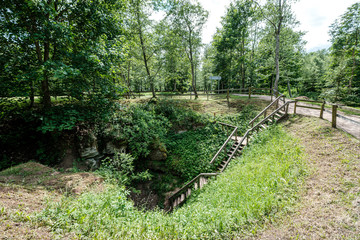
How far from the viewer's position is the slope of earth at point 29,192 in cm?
234

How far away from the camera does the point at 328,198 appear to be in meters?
3.78

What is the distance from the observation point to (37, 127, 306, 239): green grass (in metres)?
2.88

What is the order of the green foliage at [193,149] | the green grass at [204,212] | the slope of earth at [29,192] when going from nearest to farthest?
1. the slope of earth at [29,192]
2. the green grass at [204,212]
3. the green foliage at [193,149]

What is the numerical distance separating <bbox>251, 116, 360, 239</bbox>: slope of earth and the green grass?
0.30 metres

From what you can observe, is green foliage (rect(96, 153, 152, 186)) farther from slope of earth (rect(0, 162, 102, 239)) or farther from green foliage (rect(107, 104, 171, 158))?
green foliage (rect(107, 104, 171, 158))

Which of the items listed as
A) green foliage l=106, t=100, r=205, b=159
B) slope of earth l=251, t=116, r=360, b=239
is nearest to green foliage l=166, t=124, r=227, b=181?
green foliage l=106, t=100, r=205, b=159

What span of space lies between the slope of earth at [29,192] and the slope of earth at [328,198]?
461 cm

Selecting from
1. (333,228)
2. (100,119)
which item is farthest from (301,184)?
(100,119)

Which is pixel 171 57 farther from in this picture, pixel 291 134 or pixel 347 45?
pixel 347 45

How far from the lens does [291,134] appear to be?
7.91 metres

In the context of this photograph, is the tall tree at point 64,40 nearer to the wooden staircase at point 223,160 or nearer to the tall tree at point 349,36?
the wooden staircase at point 223,160

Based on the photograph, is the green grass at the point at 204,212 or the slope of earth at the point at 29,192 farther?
the green grass at the point at 204,212

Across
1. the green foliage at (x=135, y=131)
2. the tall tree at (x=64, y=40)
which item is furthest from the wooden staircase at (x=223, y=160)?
the tall tree at (x=64, y=40)

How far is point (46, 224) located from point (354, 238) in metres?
6.12
